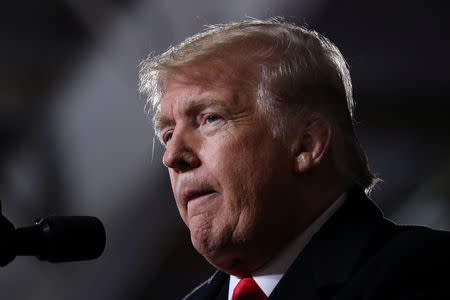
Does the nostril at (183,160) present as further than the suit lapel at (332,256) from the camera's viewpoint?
Yes

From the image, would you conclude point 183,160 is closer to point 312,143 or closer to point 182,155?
point 182,155

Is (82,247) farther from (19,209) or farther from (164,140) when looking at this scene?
(19,209)

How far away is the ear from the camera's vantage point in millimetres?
1672

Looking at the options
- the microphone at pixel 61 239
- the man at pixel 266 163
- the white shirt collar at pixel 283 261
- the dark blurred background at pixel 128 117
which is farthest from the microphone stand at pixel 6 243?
the dark blurred background at pixel 128 117

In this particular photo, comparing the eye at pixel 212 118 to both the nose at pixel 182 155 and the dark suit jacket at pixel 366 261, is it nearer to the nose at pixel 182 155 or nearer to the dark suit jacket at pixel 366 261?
the nose at pixel 182 155

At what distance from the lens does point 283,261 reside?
5.38 feet

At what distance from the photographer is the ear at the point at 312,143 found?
1.67m

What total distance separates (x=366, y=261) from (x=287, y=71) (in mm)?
542

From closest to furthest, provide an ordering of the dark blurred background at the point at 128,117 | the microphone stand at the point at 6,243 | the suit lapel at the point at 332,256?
the microphone stand at the point at 6,243, the suit lapel at the point at 332,256, the dark blurred background at the point at 128,117

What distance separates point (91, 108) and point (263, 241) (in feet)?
4.83

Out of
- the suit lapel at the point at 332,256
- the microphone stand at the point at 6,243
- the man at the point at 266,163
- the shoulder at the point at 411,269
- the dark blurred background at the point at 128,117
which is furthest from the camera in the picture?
the dark blurred background at the point at 128,117

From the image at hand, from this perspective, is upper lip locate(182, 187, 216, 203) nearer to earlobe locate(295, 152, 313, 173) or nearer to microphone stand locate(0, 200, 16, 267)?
earlobe locate(295, 152, 313, 173)

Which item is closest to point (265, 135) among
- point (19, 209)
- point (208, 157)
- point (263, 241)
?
point (208, 157)

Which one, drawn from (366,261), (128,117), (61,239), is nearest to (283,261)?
(366,261)
